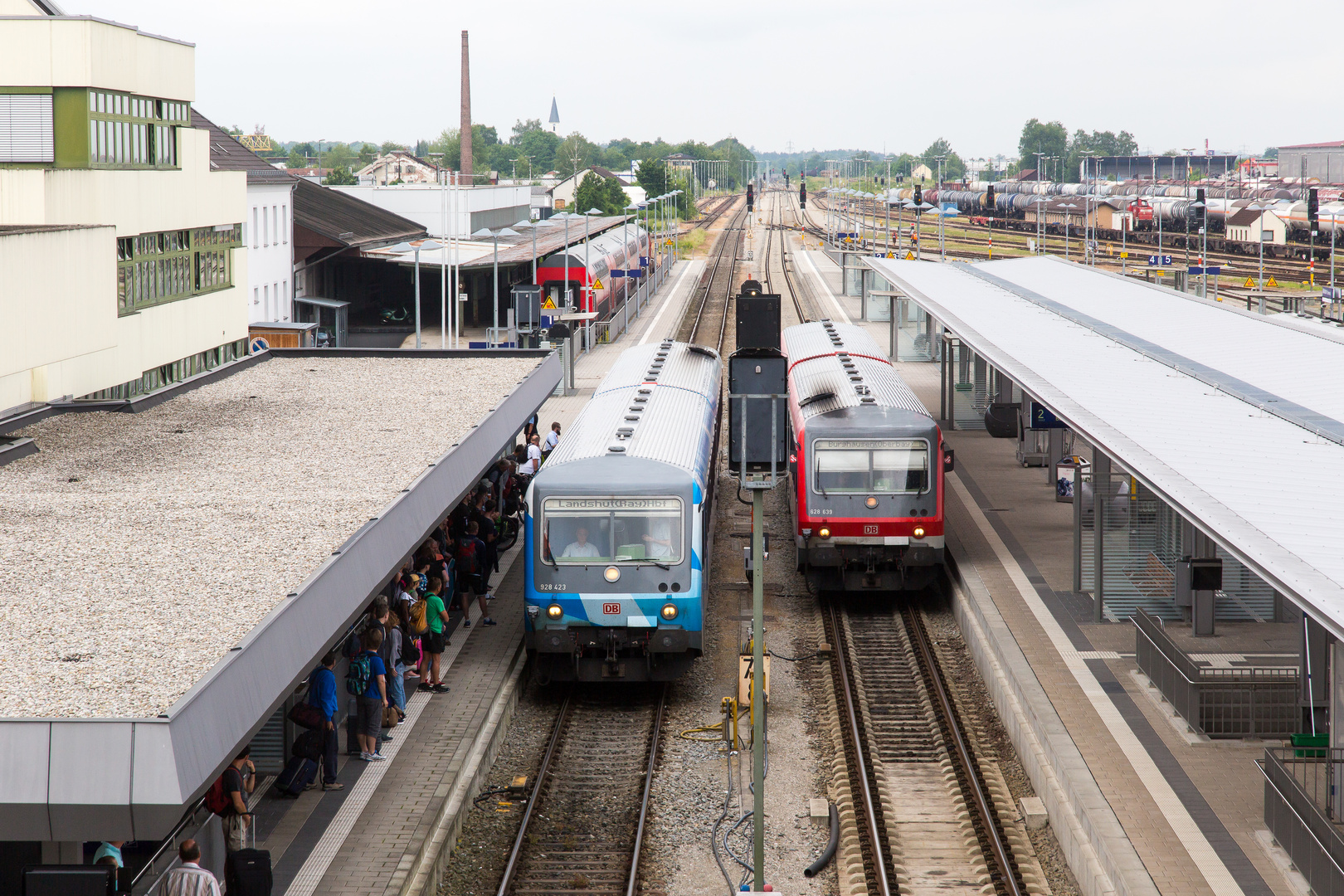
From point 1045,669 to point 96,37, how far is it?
15650 millimetres

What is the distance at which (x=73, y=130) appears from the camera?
19.4 meters

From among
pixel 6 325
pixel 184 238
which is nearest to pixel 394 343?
pixel 184 238

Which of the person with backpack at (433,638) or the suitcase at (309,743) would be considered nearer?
the suitcase at (309,743)

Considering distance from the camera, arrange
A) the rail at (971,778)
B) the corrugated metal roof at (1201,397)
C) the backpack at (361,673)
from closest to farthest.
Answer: the corrugated metal roof at (1201,397), the rail at (971,778), the backpack at (361,673)

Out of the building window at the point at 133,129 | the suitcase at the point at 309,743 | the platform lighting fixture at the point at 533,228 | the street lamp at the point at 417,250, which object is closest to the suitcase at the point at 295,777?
the suitcase at the point at 309,743

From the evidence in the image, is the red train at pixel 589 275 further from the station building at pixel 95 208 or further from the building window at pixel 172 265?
the station building at pixel 95 208

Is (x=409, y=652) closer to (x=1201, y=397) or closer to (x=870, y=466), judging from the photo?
(x=870, y=466)

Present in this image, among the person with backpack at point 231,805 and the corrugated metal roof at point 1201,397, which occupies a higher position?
the corrugated metal roof at point 1201,397

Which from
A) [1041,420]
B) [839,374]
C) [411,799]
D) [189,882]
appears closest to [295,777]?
[411,799]

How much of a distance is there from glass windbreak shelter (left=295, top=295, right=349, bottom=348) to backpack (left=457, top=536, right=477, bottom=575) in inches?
1043

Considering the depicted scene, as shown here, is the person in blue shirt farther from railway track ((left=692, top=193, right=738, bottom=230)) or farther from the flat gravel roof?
railway track ((left=692, top=193, right=738, bottom=230))

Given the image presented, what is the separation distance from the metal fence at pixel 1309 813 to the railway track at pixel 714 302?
→ 109 feet

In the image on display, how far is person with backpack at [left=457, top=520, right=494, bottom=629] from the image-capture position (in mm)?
17422

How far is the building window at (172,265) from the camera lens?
68.5ft
